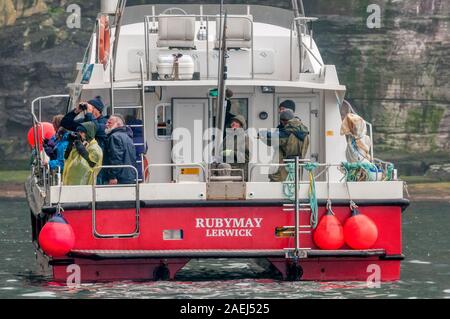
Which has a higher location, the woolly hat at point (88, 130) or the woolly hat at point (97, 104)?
the woolly hat at point (97, 104)

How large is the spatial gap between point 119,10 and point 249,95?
2258 mm

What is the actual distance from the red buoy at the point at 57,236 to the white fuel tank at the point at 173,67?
370cm

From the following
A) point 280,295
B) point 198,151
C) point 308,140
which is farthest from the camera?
point 198,151

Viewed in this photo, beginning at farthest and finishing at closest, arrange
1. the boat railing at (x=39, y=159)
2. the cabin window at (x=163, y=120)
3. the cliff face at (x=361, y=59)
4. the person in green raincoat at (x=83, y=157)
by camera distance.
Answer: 1. the cliff face at (x=361, y=59)
2. the cabin window at (x=163, y=120)
3. the boat railing at (x=39, y=159)
4. the person in green raincoat at (x=83, y=157)

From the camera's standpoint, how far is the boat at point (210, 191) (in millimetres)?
18859

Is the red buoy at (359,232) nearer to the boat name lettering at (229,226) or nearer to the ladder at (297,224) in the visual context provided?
the ladder at (297,224)

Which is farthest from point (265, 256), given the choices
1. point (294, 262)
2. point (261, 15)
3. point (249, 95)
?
point (261, 15)

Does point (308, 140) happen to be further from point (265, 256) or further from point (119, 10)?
point (119, 10)

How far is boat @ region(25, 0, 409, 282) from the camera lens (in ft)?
61.9

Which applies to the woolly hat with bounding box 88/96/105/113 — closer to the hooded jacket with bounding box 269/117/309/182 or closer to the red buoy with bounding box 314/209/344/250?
the hooded jacket with bounding box 269/117/309/182

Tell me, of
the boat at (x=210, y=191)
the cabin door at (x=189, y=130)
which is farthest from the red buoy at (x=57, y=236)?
the cabin door at (x=189, y=130)

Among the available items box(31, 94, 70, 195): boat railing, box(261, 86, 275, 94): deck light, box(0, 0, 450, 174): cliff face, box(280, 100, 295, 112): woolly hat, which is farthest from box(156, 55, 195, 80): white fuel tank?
box(0, 0, 450, 174): cliff face

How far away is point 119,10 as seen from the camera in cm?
2175

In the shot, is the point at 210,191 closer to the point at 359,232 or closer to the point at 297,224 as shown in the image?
the point at 297,224
